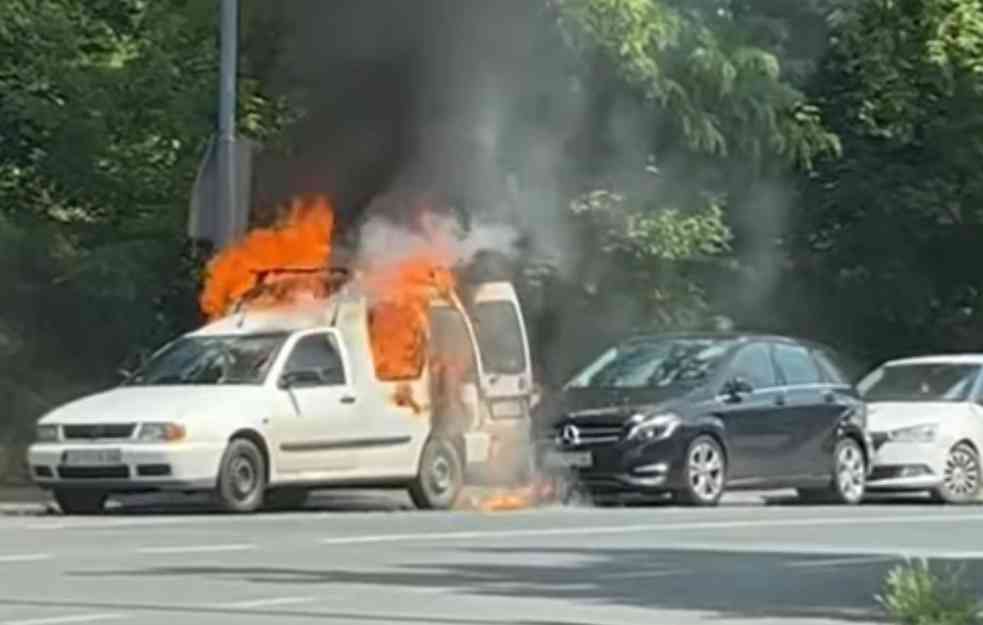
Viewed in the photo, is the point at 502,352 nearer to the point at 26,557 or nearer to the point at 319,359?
the point at 319,359

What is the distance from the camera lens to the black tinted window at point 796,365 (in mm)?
27984

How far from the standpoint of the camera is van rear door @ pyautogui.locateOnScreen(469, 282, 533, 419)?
87.4ft

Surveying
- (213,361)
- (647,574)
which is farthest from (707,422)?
(647,574)

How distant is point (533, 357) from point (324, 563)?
44.1 ft

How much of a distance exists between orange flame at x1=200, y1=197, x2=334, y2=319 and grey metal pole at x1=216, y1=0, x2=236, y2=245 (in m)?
0.25

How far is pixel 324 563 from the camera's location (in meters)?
18.6

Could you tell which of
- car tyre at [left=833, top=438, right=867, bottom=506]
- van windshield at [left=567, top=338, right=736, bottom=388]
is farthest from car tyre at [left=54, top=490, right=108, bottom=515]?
car tyre at [left=833, top=438, right=867, bottom=506]

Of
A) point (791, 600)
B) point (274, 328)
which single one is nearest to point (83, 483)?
point (274, 328)

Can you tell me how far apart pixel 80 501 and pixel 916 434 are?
8713mm

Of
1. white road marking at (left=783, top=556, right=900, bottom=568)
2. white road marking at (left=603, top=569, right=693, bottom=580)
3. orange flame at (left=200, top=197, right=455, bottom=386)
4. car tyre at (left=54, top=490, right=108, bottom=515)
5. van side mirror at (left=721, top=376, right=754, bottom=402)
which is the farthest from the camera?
van side mirror at (left=721, top=376, right=754, bottom=402)

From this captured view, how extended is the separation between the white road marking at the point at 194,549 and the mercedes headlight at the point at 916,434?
1062 cm

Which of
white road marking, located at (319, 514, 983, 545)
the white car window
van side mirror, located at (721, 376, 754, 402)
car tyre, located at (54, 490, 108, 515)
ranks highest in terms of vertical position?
the white car window

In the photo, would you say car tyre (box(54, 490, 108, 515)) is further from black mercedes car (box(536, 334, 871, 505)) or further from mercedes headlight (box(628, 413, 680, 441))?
mercedes headlight (box(628, 413, 680, 441))

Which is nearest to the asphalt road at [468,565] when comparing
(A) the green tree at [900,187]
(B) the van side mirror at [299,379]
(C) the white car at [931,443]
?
(B) the van side mirror at [299,379]
